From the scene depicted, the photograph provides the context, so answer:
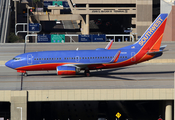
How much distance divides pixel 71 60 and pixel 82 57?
1.76m

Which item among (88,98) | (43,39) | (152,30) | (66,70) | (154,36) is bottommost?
(88,98)

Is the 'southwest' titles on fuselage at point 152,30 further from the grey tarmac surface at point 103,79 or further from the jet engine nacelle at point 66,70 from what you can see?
the jet engine nacelle at point 66,70

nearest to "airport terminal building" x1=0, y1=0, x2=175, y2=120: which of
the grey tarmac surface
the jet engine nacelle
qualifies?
the grey tarmac surface

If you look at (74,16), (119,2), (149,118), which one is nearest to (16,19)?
(74,16)

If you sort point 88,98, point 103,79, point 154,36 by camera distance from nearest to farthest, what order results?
point 88,98 < point 103,79 < point 154,36

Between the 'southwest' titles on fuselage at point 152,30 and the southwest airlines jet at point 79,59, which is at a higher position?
the 'southwest' titles on fuselage at point 152,30

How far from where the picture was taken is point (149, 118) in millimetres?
44188

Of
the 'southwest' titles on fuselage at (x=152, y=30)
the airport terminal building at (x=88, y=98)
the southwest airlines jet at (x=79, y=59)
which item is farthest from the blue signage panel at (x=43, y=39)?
the 'southwest' titles on fuselage at (x=152, y=30)

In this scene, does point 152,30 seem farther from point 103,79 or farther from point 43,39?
point 43,39

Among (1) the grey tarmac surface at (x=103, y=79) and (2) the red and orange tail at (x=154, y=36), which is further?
(2) the red and orange tail at (x=154, y=36)

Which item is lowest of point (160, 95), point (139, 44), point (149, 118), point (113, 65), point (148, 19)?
point (149, 118)

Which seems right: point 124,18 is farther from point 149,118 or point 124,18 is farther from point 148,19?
point 149,118

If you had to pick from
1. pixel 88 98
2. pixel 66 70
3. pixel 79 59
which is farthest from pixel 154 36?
pixel 88 98

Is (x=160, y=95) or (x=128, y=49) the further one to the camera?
(x=128, y=49)
